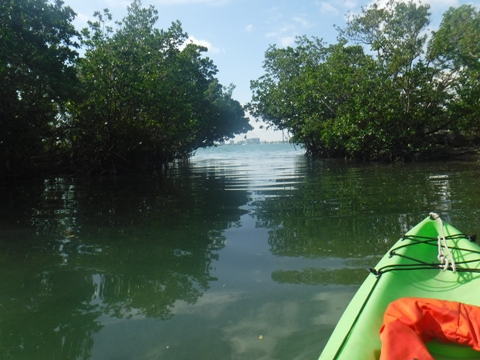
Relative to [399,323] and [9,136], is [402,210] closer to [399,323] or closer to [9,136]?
[399,323]

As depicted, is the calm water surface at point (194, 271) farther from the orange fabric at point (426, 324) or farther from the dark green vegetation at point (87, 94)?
the dark green vegetation at point (87, 94)

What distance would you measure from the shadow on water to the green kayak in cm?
166

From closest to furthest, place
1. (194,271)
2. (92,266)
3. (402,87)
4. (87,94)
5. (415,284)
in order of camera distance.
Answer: (415,284), (194,271), (92,266), (87,94), (402,87)

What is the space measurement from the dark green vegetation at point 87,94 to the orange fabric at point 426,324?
9562 millimetres

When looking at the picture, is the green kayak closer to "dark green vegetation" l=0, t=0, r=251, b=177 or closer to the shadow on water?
the shadow on water

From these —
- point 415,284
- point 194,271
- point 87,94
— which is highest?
point 87,94

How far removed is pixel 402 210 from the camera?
7.21 meters

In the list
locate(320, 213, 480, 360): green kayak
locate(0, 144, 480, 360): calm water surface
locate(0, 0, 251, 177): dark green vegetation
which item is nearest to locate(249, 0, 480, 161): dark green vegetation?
locate(0, 0, 251, 177): dark green vegetation

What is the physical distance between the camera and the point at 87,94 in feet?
43.2

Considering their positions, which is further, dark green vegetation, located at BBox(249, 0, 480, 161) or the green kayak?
dark green vegetation, located at BBox(249, 0, 480, 161)

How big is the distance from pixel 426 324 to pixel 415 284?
751mm

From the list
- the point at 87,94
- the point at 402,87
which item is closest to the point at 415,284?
the point at 87,94

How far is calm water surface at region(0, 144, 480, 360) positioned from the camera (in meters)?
3.02

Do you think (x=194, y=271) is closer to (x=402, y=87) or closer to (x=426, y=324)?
(x=426, y=324)
